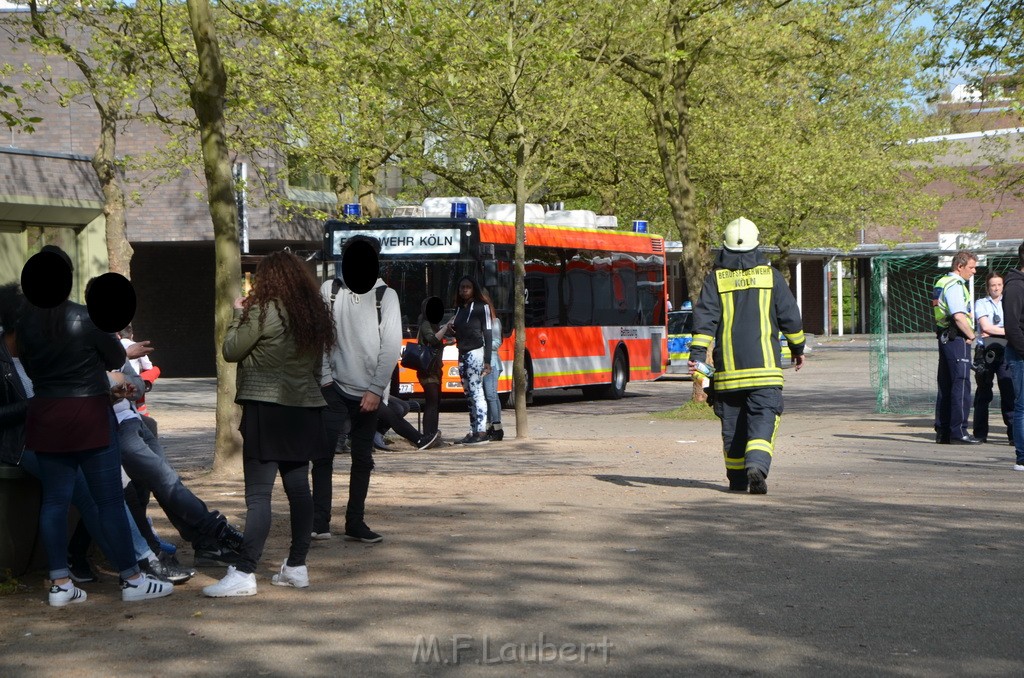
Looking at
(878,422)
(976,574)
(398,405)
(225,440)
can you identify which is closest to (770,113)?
(878,422)

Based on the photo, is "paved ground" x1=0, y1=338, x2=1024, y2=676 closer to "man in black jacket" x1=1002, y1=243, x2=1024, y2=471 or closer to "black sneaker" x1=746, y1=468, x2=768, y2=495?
"black sneaker" x1=746, y1=468, x2=768, y2=495

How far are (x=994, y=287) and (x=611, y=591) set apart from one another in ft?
32.8

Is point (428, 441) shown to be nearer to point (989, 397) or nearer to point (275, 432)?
point (989, 397)

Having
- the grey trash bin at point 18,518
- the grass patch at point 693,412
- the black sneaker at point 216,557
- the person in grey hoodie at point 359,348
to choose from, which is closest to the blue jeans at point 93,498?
the grey trash bin at point 18,518

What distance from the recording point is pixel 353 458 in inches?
343

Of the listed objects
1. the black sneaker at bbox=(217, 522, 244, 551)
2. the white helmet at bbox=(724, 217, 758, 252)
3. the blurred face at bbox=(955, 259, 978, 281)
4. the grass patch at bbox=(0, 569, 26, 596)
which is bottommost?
the grass patch at bbox=(0, 569, 26, 596)

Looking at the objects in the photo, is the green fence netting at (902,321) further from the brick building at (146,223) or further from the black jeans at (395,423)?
the brick building at (146,223)

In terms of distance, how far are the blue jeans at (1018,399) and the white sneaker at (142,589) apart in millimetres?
8019

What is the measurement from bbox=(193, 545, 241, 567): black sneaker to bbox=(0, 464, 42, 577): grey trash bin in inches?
32.8

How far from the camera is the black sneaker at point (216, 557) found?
7.75 metres

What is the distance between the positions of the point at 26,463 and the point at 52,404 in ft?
2.00

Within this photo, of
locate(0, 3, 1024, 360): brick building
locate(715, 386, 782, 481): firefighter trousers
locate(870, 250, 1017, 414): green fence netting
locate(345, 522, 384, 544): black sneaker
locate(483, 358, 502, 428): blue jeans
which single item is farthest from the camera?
locate(0, 3, 1024, 360): brick building

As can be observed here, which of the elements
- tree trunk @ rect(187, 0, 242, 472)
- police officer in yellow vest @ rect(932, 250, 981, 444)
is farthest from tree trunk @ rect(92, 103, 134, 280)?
police officer in yellow vest @ rect(932, 250, 981, 444)

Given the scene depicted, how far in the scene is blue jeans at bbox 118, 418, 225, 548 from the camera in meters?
7.38
